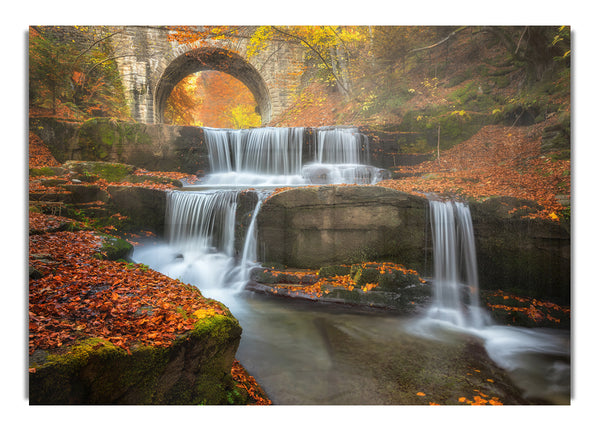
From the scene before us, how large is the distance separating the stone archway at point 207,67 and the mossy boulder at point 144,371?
11495mm

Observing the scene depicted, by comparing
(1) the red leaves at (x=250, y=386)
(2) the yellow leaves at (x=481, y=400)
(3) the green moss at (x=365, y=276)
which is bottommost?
(2) the yellow leaves at (x=481, y=400)

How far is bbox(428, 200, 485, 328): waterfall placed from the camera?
14.3ft

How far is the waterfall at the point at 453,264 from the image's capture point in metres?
4.36

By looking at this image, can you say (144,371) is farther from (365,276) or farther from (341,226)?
(341,226)

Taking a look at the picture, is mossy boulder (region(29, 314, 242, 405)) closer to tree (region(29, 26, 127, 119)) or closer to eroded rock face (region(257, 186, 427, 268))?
eroded rock face (region(257, 186, 427, 268))

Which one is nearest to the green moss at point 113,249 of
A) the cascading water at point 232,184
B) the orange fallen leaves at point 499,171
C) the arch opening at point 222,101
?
the cascading water at point 232,184

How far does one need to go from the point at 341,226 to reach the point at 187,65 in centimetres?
1056

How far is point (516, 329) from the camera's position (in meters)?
3.93

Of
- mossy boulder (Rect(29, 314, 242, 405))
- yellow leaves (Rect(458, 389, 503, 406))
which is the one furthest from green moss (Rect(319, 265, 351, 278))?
mossy boulder (Rect(29, 314, 242, 405))

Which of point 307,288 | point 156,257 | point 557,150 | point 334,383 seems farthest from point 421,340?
point 156,257

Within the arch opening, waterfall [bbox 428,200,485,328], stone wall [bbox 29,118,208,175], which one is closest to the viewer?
waterfall [bbox 428,200,485,328]

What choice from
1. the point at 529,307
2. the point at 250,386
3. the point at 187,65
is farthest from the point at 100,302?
the point at 187,65

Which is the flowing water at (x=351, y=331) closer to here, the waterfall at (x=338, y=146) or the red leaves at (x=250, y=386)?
the red leaves at (x=250, y=386)
